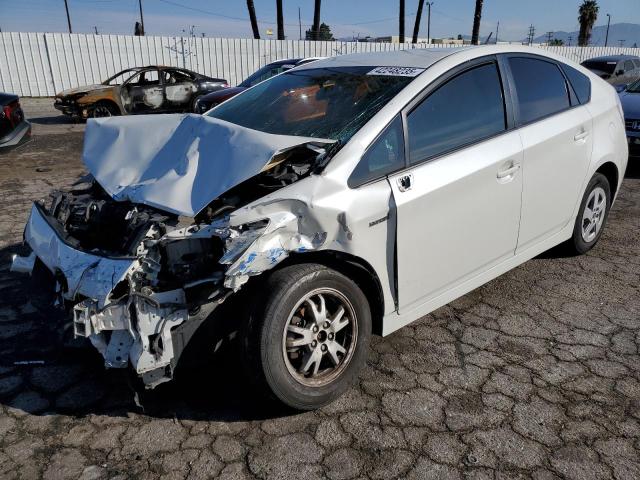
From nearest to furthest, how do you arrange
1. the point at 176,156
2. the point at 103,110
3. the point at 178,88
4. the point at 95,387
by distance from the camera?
1. the point at 95,387
2. the point at 176,156
3. the point at 103,110
4. the point at 178,88

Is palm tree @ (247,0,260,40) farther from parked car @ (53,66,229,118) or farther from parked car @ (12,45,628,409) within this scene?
parked car @ (12,45,628,409)

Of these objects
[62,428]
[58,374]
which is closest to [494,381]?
[62,428]

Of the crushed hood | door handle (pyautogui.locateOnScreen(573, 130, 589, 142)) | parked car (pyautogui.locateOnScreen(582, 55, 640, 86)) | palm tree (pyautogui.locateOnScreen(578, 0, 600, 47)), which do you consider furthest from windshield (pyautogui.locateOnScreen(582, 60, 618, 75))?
palm tree (pyautogui.locateOnScreen(578, 0, 600, 47))

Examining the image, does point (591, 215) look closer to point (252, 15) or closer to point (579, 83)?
point (579, 83)

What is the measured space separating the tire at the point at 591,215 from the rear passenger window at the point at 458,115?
4.33 feet

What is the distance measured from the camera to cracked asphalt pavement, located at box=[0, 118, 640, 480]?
2.37 metres

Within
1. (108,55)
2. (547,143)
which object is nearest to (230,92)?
(547,143)

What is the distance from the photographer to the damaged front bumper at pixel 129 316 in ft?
7.64

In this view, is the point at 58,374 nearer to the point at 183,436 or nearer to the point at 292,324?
the point at 183,436

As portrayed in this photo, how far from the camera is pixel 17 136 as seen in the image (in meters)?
7.33

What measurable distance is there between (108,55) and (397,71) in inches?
782

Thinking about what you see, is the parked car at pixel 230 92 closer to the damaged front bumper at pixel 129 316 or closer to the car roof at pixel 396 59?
the car roof at pixel 396 59

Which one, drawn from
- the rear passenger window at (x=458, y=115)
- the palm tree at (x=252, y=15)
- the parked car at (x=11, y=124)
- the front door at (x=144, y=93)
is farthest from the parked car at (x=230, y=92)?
the palm tree at (x=252, y=15)

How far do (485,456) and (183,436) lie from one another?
4.70 feet
